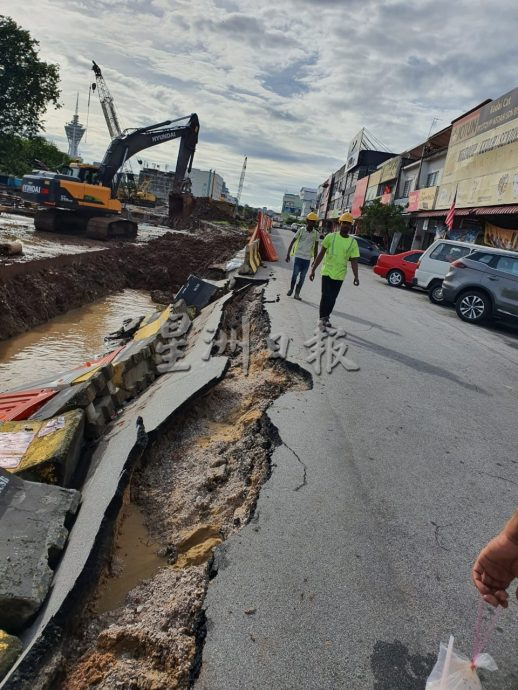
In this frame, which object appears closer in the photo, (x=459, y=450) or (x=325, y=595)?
(x=325, y=595)

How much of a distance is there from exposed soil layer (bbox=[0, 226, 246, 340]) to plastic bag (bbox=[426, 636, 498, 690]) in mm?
9215

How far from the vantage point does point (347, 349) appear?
7266 mm

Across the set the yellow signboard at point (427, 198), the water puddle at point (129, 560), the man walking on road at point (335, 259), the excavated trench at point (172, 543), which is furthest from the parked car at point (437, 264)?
the water puddle at point (129, 560)

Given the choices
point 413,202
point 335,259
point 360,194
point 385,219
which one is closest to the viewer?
point 335,259

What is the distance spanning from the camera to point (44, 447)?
397 centimetres

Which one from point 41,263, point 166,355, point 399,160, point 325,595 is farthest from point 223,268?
point 399,160

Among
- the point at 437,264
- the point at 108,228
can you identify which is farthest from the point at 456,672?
the point at 108,228

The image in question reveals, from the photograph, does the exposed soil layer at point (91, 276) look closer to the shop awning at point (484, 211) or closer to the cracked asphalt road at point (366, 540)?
the cracked asphalt road at point (366, 540)

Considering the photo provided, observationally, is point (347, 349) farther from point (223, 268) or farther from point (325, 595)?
point (223, 268)

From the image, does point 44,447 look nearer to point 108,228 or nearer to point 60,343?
point 60,343

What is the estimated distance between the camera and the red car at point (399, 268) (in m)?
18.0

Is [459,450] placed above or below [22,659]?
above

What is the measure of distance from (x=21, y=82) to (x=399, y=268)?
104ft

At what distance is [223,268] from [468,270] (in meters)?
6.44
